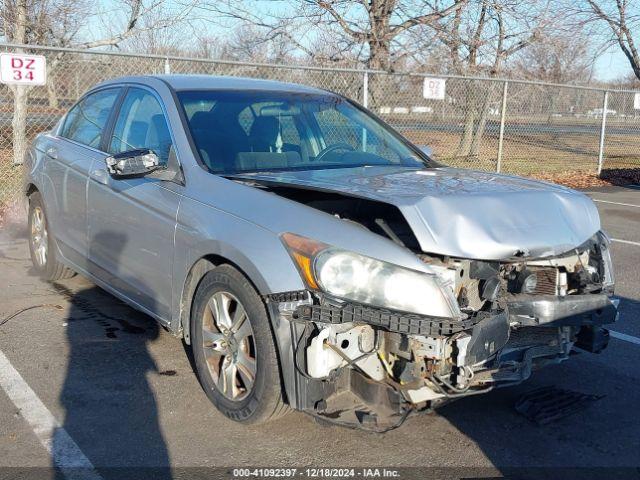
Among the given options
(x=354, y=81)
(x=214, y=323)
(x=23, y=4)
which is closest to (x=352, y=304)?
(x=214, y=323)

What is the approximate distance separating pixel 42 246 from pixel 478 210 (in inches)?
170

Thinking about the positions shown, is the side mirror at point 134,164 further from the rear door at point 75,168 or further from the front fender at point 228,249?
the rear door at point 75,168

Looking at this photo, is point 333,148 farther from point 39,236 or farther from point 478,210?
point 39,236

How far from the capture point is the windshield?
174 inches

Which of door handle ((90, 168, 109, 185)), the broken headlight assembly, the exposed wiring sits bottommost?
the exposed wiring

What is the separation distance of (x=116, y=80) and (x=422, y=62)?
33.1 feet

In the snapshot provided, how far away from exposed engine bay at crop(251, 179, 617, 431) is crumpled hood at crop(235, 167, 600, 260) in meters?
0.09

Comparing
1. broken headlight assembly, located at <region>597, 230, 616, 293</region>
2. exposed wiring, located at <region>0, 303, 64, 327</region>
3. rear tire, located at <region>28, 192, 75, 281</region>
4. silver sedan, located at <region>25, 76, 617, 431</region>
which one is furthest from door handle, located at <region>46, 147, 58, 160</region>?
broken headlight assembly, located at <region>597, 230, 616, 293</region>

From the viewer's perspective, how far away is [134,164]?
4156 mm

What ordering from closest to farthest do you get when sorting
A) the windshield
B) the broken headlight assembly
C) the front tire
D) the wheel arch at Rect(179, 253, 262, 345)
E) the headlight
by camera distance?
the headlight
the front tire
the wheel arch at Rect(179, 253, 262, 345)
the broken headlight assembly
the windshield

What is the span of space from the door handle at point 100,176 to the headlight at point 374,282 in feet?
6.89

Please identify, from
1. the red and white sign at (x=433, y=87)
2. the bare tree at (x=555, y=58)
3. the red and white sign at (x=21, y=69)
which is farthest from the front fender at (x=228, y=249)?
the bare tree at (x=555, y=58)

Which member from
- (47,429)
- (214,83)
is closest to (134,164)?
(214,83)

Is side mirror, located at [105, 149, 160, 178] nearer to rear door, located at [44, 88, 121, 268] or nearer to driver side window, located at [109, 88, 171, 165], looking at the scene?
driver side window, located at [109, 88, 171, 165]
